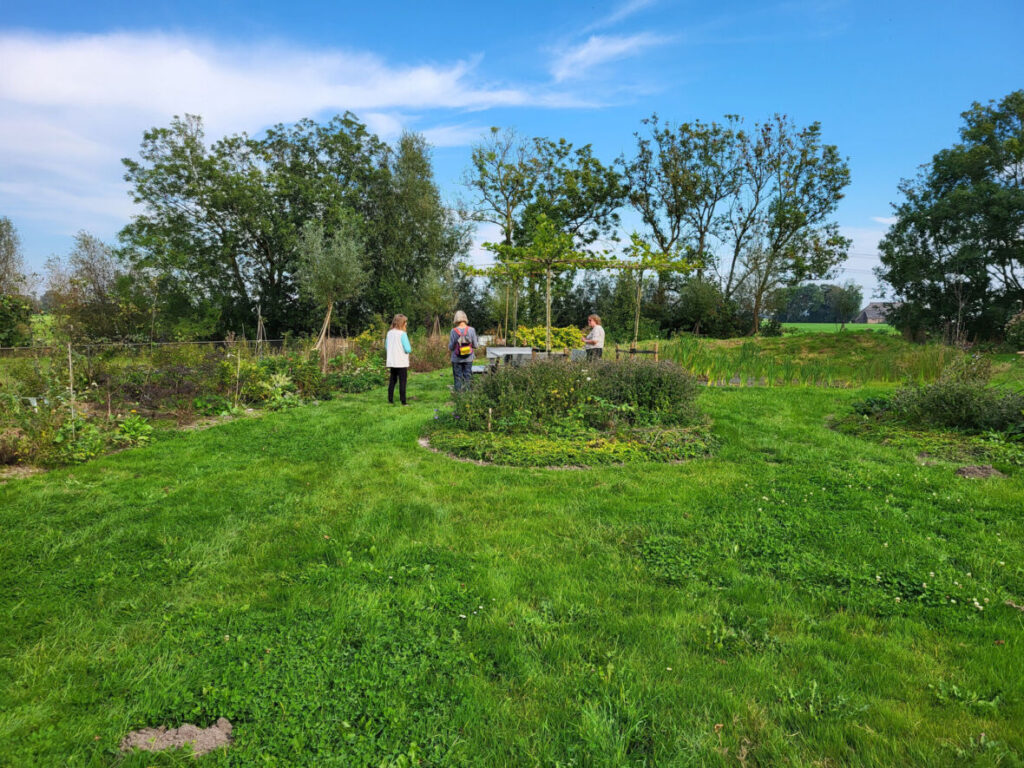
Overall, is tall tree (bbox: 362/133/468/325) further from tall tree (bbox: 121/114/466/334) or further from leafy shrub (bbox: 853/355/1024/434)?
leafy shrub (bbox: 853/355/1024/434)

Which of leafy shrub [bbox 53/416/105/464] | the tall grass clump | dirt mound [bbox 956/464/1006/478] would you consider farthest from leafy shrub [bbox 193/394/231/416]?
dirt mound [bbox 956/464/1006/478]

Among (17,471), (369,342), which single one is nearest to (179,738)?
(17,471)

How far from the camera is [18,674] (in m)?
2.19

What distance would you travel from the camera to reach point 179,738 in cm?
188

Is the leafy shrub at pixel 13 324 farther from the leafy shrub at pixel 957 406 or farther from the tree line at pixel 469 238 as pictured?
the leafy shrub at pixel 957 406

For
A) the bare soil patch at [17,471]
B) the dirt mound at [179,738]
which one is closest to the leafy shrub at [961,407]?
the dirt mound at [179,738]

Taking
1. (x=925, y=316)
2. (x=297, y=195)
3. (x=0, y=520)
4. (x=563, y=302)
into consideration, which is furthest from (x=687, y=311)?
(x=0, y=520)

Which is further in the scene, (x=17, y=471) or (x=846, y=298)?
(x=846, y=298)

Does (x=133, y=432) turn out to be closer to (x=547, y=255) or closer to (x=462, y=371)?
(x=462, y=371)

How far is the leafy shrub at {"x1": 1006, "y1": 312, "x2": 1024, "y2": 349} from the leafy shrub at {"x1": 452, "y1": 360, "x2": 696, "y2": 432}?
17519mm

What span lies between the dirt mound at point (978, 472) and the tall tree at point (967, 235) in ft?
66.9

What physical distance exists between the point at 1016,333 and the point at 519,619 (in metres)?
22.9

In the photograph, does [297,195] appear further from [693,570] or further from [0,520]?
[693,570]

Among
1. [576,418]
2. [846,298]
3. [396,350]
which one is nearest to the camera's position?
[576,418]
